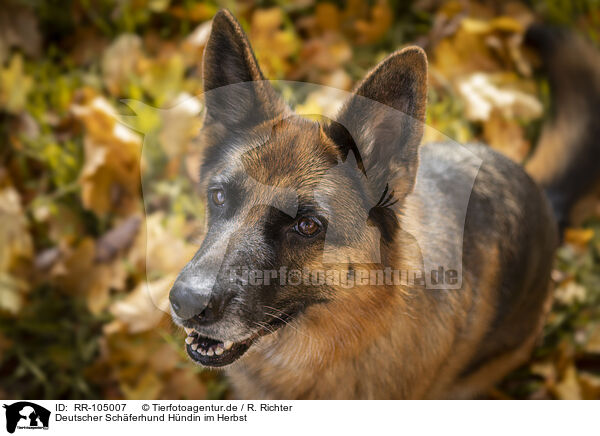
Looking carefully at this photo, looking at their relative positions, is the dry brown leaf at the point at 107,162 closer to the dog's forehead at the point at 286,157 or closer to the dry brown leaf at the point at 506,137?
the dog's forehead at the point at 286,157

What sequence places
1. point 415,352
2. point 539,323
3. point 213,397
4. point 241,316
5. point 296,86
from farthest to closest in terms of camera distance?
point 539,323, point 213,397, point 415,352, point 296,86, point 241,316

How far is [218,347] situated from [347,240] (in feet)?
1.16

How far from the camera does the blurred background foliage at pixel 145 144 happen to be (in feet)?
5.42

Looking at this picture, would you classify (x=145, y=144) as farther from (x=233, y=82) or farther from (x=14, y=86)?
(x=14, y=86)

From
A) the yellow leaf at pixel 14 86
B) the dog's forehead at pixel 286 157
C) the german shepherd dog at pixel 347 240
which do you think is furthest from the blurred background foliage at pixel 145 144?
the dog's forehead at pixel 286 157

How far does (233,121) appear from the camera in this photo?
3.67 feet

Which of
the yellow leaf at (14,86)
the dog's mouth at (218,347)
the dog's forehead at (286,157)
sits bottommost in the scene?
the yellow leaf at (14,86)

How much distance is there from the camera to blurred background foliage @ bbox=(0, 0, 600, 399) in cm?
165

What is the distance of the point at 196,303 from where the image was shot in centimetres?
99

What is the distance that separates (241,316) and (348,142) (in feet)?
1.33

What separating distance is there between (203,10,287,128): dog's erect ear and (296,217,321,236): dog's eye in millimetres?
233

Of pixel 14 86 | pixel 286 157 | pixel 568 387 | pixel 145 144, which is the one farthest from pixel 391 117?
pixel 14 86
